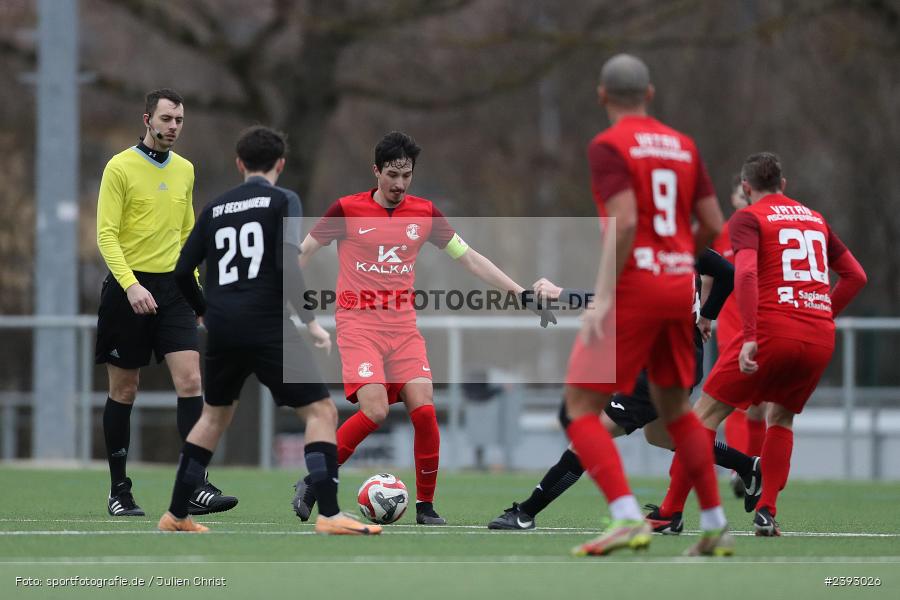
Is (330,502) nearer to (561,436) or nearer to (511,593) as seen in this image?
(511,593)

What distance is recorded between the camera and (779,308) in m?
8.76

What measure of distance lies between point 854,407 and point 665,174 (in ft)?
38.6

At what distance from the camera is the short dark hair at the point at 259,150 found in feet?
26.1

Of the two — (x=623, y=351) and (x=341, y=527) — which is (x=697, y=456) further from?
(x=341, y=527)

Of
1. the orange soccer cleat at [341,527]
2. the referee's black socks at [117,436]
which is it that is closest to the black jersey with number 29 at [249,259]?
the orange soccer cleat at [341,527]

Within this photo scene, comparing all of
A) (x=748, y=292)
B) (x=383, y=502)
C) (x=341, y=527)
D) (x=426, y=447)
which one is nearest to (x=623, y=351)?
(x=748, y=292)

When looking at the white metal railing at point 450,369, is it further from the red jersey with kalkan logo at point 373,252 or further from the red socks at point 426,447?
the red socks at point 426,447

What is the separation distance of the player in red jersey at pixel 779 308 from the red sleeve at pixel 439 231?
6.10ft

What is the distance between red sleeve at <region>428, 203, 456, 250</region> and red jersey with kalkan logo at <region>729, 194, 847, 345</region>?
1.86 m

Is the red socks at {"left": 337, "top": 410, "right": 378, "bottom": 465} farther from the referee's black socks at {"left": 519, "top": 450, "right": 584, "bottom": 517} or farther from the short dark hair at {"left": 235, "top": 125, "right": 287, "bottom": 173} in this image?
the short dark hair at {"left": 235, "top": 125, "right": 287, "bottom": 173}

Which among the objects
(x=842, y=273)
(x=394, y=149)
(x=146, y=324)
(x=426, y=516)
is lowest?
(x=426, y=516)

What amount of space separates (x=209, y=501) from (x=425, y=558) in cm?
255

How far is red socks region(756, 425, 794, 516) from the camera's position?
865cm

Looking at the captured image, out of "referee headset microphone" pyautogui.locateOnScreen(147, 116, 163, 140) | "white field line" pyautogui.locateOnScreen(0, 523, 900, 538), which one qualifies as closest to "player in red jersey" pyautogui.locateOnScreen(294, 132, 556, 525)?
"white field line" pyautogui.locateOnScreen(0, 523, 900, 538)
